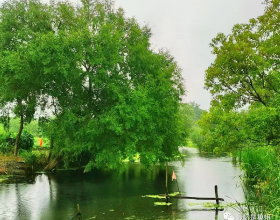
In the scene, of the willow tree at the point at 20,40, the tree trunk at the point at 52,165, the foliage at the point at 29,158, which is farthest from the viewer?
the tree trunk at the point at 52,165

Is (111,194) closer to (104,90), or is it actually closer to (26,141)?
(104,90)

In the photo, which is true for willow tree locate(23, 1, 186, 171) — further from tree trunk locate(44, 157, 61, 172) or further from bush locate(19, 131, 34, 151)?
bush locate(19, 131, 34, 151)

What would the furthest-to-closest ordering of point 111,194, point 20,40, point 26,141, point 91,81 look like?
point 26,141, point 20,40, point 91,81, point 111,194

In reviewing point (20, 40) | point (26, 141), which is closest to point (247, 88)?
point (20, 40)

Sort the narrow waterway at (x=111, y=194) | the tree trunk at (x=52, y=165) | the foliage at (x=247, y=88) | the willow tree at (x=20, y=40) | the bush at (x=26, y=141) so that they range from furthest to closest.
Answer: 1. the bush at (x=26, y=141)
2. the tree trunk at (x=52, y=165)
3. the willow tree at (x=20, y=40)
4. the foliage at (x=247, y=88)
5. the narrow waterway at (x=111, y=194)

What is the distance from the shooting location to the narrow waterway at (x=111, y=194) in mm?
15969

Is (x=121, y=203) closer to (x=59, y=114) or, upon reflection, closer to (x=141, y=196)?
(x=141, y=196)

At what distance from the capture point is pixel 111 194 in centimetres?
2122

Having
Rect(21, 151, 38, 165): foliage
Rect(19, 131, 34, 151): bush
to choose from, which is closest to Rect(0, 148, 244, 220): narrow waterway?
Rect(21, 151, 38, 165): foliage

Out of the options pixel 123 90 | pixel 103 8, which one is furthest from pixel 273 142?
pixel 103 8

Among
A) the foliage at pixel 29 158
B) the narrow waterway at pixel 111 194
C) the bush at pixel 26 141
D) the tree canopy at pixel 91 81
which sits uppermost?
the tree canopy at pixel 91 81

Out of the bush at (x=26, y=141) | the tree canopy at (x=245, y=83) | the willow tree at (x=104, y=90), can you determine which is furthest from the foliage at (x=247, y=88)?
the bush at (x=26, y=141)

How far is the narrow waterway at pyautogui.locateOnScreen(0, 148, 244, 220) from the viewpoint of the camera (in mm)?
15969

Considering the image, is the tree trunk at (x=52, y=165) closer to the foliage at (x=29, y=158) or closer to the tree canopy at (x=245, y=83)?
the foliage at (x=29, y=158)
